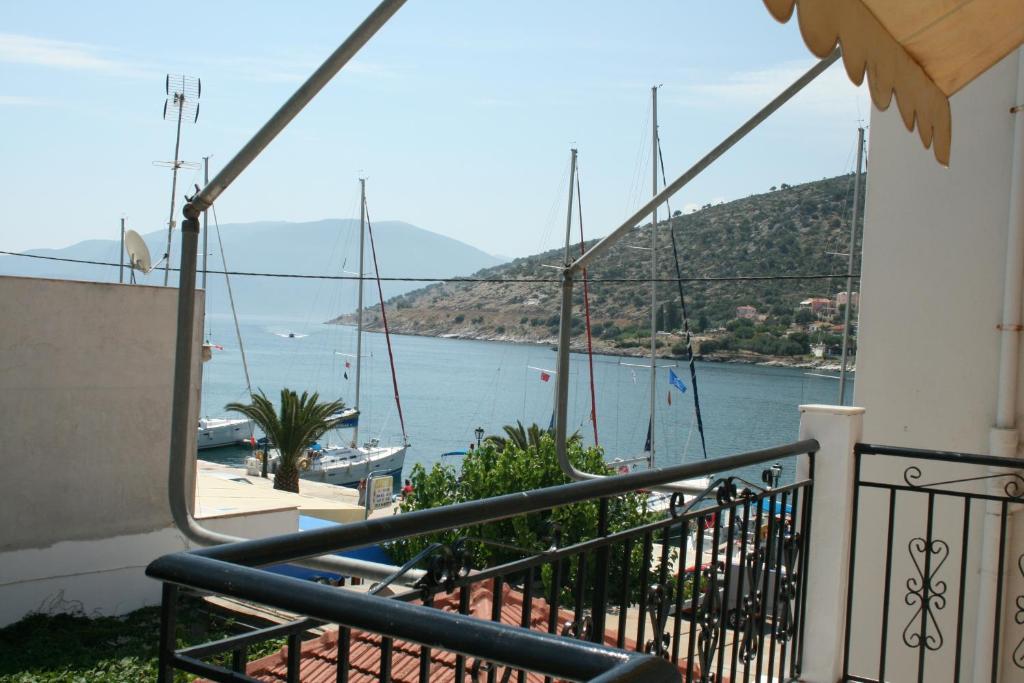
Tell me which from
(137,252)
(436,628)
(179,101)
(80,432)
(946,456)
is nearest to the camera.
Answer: (436,628)

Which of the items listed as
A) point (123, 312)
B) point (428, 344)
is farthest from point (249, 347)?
point (123, 312)

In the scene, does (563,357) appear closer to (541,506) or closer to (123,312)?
(541,506)

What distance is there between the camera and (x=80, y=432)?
13.1 metres

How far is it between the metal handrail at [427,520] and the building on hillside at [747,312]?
131ft

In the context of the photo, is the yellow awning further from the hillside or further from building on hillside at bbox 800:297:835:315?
building on hillside at bbox 800:297:835:315

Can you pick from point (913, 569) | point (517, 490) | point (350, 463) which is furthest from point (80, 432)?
point (350, 463)

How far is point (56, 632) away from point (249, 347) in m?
134

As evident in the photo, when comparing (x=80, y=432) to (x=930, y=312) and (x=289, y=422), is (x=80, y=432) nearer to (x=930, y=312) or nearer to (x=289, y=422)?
(x=930, y=312)

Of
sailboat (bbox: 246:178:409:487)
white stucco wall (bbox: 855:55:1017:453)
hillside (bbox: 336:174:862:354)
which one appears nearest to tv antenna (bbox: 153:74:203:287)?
Answer: hillside (bbox: 336:174:862:354)

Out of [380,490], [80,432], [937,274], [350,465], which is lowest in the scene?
[350,465]

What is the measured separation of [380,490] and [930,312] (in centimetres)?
2233

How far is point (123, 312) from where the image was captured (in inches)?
519

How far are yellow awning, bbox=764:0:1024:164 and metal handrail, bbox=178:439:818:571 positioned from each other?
1.15 metres

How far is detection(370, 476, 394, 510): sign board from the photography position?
2449 centimetres
